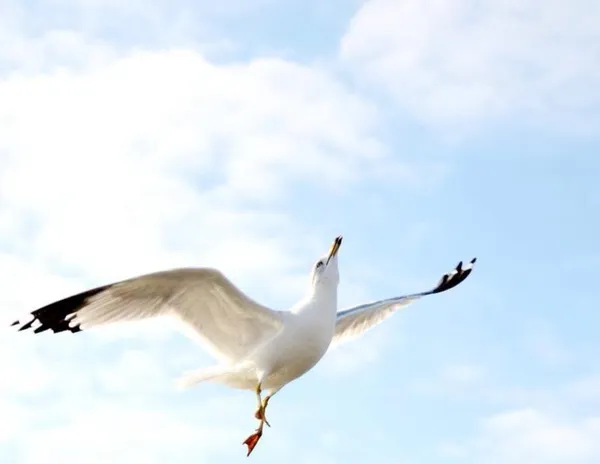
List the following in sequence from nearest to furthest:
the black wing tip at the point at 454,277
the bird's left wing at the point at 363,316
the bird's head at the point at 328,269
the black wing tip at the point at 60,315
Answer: the black wing tip at the point at 60,315 < the bird's head at the point at 328,269 < the bird's left wing at the point at 363,316 < the black wing tip at the point at 454,277

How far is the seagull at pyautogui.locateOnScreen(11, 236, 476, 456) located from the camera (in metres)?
10.9

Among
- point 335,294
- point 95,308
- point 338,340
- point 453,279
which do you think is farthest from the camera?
point 453,279

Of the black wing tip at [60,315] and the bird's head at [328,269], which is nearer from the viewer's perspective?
the black wing tip at [60,315]

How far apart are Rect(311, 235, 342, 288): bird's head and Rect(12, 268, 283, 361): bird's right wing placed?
588 millimetres

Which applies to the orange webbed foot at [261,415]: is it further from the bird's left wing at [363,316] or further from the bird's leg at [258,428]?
the bird's left wing at [363,316]

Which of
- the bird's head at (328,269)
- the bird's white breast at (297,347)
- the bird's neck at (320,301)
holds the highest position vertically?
the bird's head at (328,269)

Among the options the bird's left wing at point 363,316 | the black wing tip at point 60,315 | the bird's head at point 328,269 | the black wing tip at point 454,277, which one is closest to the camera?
the black wing tip at point 60,315

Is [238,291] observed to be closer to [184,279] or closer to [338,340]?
[184,279]

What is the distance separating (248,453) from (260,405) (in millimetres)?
454

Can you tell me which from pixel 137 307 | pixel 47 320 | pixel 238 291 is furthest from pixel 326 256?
pixel 47 320

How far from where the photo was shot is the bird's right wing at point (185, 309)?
10.8 metres

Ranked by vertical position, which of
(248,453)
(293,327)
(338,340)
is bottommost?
(248,453)

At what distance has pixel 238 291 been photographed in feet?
36.2

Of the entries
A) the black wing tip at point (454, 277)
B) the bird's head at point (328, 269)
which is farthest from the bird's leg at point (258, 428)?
the black wing tip at point (454, 277)
